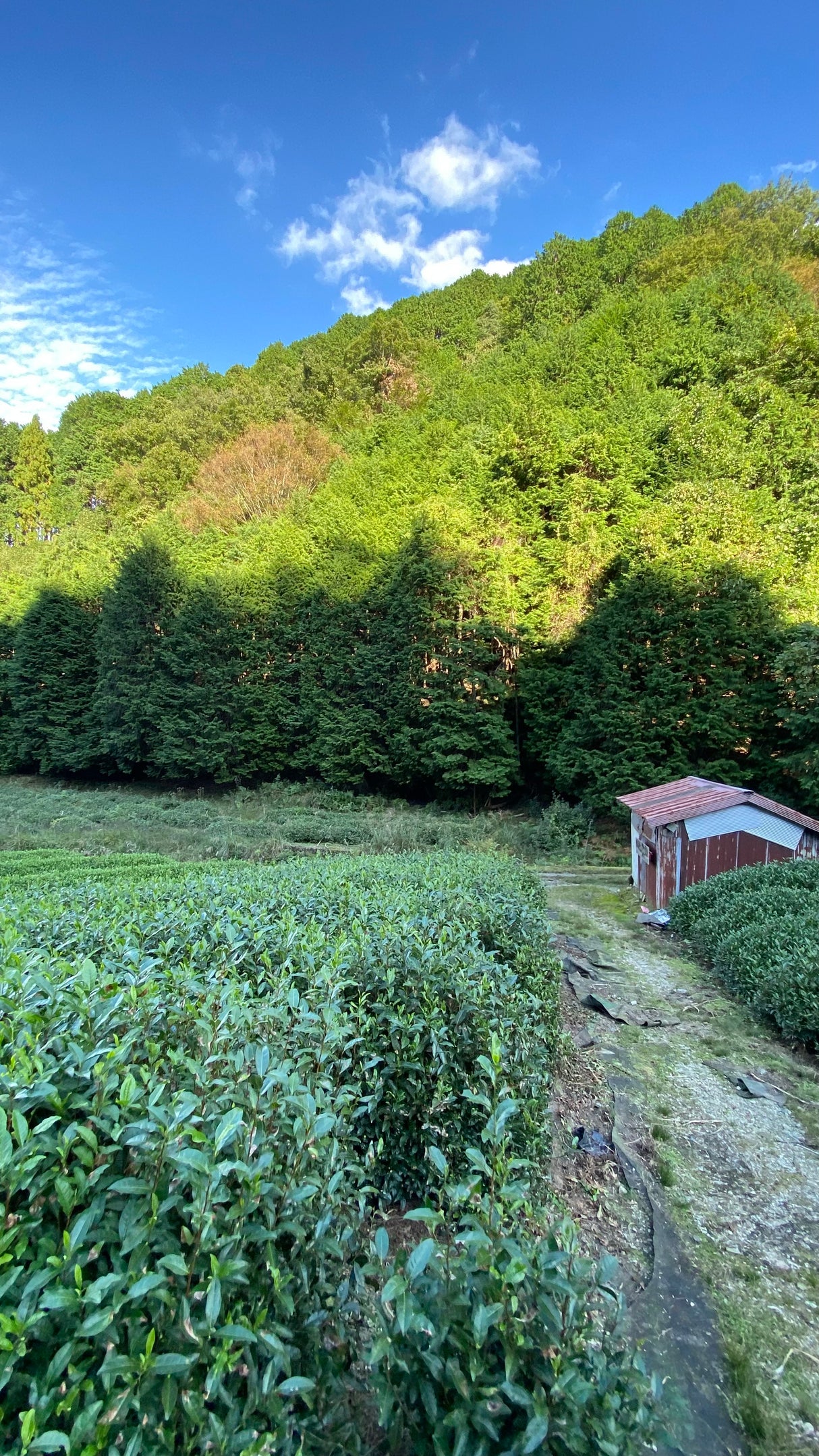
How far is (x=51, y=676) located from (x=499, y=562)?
22.6 meters

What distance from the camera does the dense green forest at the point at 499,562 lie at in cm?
1747

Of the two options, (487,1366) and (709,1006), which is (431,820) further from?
(487,1366)

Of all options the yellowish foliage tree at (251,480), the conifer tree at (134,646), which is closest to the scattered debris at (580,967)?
the conifer tree at (134,646)

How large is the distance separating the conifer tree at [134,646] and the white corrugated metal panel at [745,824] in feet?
74.2

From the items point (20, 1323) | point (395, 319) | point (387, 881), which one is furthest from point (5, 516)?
point (20, 1323)

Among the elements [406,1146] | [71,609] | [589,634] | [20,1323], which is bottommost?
[406,1146]

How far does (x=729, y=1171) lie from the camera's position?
13.3 feet

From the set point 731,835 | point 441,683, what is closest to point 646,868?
point 731,835

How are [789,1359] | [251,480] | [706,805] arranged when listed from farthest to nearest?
1. [251,480]
2. [706,805]
3. [789,1359]

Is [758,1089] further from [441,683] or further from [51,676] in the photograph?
[51,676]

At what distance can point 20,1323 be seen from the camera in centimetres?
122

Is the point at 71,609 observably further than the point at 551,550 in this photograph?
Yes

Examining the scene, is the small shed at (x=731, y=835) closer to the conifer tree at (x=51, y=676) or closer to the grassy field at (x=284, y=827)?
the grassy field at (x=284, y=827)

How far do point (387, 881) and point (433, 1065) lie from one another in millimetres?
2602
